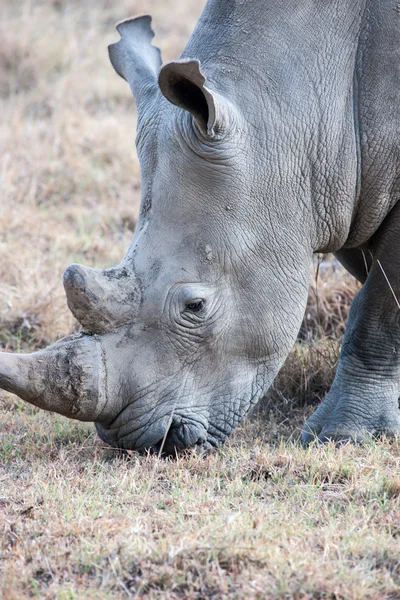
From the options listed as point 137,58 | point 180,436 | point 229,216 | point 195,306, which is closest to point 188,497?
point 180,436

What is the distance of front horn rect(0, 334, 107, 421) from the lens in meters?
4.22

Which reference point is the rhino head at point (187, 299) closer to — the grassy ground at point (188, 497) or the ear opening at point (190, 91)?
the ear opening at point (190, 91)

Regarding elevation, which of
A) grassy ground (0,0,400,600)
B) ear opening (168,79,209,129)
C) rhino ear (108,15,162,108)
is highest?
rhino ear (108,15,162,108)

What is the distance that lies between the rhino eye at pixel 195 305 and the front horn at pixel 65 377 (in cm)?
43

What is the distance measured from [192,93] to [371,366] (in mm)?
1835

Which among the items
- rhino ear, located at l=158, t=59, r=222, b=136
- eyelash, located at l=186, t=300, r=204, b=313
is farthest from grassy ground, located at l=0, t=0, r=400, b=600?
rhino ear, located at l=158, t=59, r=222, b=136

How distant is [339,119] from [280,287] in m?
0.83

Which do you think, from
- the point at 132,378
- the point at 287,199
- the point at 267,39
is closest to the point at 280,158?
the point at 287,199

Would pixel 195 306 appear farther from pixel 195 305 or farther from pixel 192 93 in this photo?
pixel 192 93

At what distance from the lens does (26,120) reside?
10.2 metres

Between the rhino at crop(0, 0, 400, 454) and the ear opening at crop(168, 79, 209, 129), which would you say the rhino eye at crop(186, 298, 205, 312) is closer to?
the rhino at crop(0, 0, 400, 454)

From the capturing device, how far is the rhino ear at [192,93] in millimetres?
4012

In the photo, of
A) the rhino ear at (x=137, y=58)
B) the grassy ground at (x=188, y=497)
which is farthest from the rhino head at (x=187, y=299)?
the rhino ear at (x=137, y=58)

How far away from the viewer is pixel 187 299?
435 centimetres
